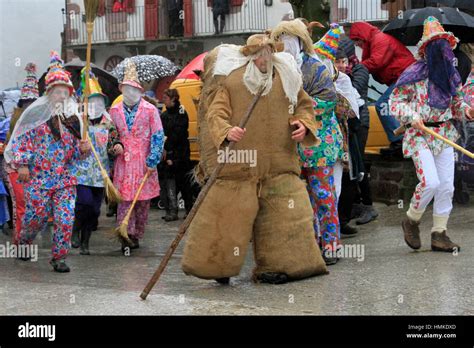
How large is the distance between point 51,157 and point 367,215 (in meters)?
4.01

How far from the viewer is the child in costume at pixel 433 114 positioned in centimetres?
912

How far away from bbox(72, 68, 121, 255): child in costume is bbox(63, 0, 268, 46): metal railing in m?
19.6

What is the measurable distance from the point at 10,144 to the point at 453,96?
374cm

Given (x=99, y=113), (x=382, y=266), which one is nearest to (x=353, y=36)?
(x=99, y=113)

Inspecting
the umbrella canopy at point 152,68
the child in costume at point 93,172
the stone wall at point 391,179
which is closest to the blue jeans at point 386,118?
the stone wall at point 391,179

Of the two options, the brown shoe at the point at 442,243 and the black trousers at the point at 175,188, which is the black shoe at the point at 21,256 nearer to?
the brown shoe at the point at 442,243

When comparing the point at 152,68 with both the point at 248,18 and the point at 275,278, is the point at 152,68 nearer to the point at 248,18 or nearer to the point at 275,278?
the point at 275,278

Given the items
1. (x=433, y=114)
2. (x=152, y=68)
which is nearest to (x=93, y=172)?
(x=433, y=114)

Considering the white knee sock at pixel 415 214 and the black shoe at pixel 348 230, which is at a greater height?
the white knee sock at pixel 415 214

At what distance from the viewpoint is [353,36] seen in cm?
1345

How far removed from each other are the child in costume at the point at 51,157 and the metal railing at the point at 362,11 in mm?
18827

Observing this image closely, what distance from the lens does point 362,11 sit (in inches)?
1104

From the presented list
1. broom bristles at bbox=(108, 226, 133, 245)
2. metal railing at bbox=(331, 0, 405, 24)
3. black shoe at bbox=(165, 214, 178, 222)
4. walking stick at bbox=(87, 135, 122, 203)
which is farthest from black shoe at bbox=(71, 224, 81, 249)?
metal railing at bbox=(331, 0, 405, 24)

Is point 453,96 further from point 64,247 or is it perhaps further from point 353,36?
point 353,36
